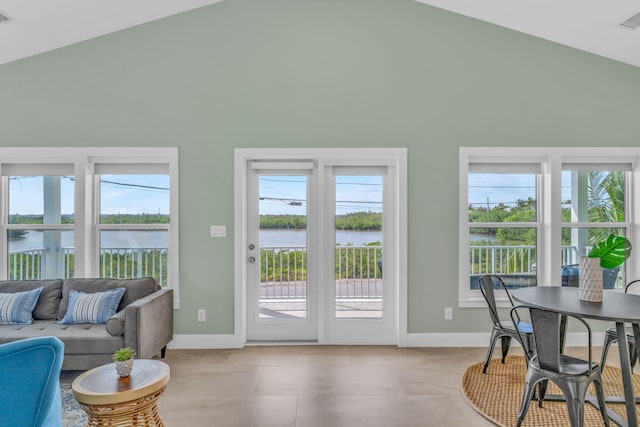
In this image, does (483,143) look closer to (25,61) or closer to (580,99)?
(580,99)

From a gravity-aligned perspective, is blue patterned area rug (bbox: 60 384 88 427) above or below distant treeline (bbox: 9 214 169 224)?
below

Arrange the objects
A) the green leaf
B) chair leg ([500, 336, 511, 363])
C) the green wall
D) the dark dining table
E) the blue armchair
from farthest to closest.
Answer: the green wall, chair leg ([500, 336, 511, 363]), the green leaf, the dark dining table, the blue armchair

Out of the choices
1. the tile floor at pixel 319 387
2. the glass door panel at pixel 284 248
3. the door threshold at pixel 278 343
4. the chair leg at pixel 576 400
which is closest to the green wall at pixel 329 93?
the glass door panel at pixel 284 248

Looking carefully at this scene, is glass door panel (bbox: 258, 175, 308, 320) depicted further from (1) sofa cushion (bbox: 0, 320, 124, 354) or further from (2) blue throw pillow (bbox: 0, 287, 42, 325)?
(2) blue throw pillow (bbox: 0, 287, 42, 325)

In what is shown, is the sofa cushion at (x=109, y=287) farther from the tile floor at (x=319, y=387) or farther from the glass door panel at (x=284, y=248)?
the glass door panel at (x=284, y=248)

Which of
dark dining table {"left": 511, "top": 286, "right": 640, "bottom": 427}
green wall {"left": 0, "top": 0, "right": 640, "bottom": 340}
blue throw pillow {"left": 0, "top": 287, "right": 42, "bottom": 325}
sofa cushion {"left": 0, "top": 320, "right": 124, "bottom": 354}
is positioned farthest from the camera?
green wall {"left": 0, "top": 0, "right": 640, "bottom": 340}

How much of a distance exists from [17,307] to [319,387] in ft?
9.16

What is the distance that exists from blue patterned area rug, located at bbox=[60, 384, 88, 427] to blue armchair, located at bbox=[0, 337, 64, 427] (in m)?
1.19

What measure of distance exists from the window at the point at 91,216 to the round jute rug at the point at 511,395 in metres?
2.98

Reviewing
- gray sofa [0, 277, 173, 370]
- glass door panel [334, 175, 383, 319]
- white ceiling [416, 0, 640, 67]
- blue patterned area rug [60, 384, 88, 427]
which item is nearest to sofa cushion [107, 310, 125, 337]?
gray sofa [0, 277, 173, 370]

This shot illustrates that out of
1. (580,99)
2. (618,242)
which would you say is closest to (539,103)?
(580,99)

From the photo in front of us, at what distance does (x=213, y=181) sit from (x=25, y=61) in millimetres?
2281

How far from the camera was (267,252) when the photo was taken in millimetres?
4273

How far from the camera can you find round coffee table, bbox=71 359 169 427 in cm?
207
